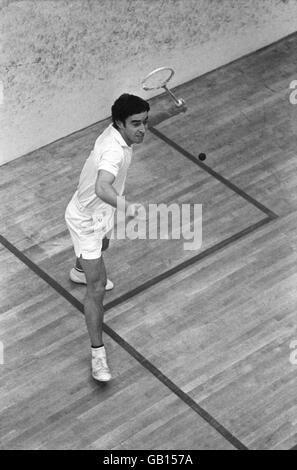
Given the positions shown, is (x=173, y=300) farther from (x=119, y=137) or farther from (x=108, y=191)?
(x=108, y=191)

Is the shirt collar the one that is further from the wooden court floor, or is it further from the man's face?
the wooden court floor

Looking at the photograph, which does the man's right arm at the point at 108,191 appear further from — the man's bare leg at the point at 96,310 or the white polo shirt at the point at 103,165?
the man's bare leg at the point at 96,310

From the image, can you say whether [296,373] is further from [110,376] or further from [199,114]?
[199,114]

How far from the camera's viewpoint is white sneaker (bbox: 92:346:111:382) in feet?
22.0

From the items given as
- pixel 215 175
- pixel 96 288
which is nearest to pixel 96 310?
pixel 96 288

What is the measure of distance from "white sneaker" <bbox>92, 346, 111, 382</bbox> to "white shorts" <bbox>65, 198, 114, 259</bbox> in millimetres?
606

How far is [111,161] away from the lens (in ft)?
20.3

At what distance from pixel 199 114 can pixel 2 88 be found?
175cm

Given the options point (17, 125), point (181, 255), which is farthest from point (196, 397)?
point (17, 125)

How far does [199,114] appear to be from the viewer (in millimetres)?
9242

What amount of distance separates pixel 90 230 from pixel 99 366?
0.82 metres

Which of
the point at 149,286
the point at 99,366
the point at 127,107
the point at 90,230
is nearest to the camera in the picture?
the point at 127,107

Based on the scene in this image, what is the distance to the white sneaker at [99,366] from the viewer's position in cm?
671

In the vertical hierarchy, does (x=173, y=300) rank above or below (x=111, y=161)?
below
